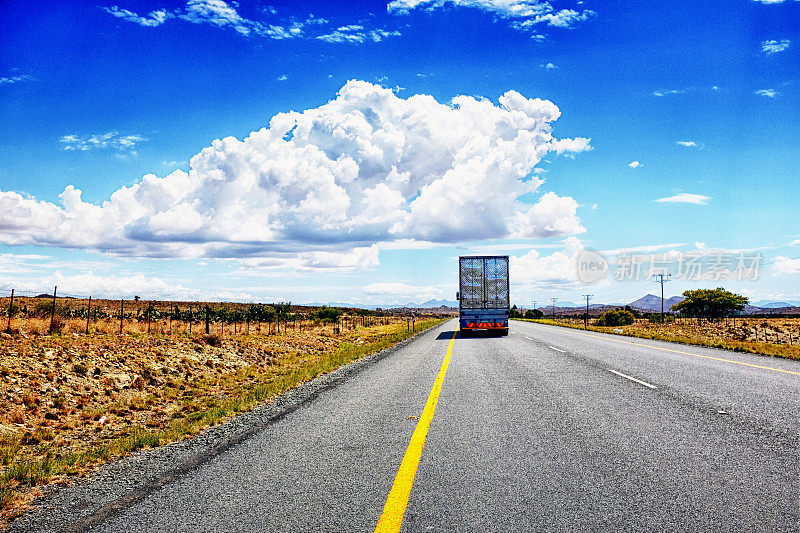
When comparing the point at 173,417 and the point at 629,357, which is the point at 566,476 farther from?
the point at 629,357

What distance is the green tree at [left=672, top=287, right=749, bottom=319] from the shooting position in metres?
108

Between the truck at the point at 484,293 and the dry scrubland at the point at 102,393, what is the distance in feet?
38.6

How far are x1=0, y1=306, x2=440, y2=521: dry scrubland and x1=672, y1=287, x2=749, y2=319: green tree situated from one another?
370ft

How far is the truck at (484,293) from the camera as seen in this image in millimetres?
29344

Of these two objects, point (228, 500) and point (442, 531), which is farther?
point (228, 500)

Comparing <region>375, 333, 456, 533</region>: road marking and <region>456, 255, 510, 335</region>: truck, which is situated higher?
<region>456, 255, 510, 335</region>: truck

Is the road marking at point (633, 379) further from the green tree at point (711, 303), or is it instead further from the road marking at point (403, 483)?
the green tree at point (711, 303)

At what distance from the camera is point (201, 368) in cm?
1578

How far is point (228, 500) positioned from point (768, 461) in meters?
5.03

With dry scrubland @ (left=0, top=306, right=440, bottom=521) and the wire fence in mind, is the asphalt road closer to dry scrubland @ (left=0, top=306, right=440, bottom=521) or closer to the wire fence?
dry scrubland @ (left=0, top=306, right=440, bottom=521)

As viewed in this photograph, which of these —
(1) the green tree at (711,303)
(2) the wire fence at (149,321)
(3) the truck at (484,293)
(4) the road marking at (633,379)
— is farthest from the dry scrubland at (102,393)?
(1) the green tree at (711,303)

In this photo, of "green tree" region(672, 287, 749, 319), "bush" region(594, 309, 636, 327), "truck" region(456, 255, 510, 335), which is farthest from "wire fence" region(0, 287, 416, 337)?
"green tree" region(672, 287, 749, 319)

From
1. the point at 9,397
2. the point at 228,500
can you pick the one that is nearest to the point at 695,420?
the point at 228,500

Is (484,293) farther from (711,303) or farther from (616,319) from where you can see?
(711,303)
